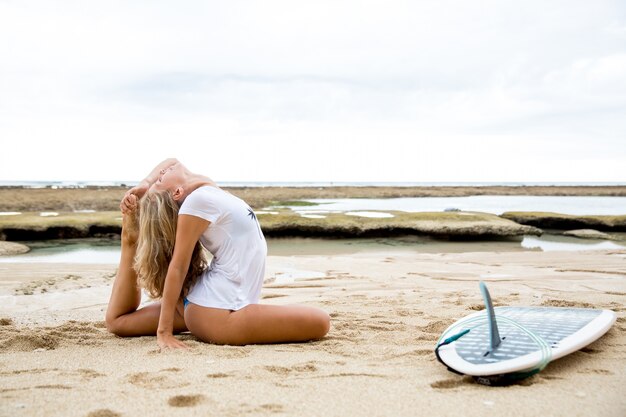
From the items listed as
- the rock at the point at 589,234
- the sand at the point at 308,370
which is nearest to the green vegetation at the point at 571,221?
the rock at the point at 589,234

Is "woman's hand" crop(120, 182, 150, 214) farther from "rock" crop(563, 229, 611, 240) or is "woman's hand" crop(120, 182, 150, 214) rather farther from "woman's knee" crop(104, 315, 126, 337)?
"rock" crop(563, 229, 611, 240)

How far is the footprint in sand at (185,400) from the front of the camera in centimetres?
251

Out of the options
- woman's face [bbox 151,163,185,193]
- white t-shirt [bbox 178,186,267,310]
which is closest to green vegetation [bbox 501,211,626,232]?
white t-shirt [bbox 178,186,267,310]

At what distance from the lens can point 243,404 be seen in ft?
8.18

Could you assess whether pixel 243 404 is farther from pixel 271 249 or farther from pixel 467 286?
pixel 271 249

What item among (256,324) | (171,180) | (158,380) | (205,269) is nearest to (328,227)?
(205,269)

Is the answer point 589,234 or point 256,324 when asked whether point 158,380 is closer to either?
point 256,324

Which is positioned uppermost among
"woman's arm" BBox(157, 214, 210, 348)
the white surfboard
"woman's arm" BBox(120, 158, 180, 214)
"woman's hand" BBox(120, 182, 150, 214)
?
"woman's arm" BBox(120, 158, 180, 214)

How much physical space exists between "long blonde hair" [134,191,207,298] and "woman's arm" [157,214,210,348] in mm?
248

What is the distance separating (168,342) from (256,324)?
0.63 metres

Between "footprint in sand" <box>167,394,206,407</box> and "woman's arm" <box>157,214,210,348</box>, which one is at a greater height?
"woman's arm" <box>157,214,210,348</box>

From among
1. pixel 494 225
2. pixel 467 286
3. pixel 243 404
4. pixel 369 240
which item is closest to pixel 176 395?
pixel 243 404

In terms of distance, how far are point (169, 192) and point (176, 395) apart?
5.58 ft

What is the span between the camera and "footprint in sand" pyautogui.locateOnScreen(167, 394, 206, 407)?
251 cm
